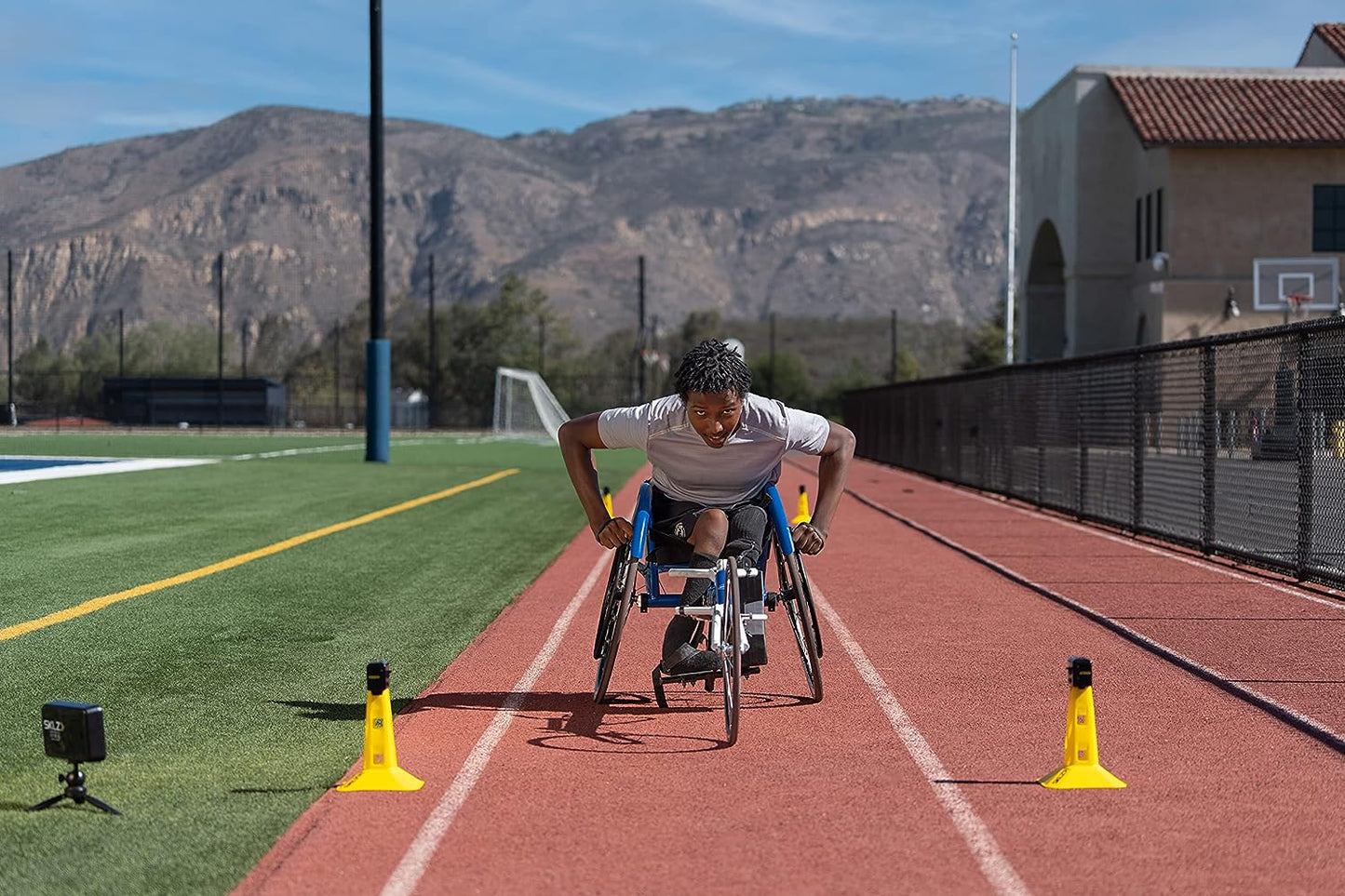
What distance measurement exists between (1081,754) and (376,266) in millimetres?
31020

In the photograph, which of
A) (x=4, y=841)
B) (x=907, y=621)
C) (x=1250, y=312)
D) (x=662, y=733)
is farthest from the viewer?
(x=1250, y=312)

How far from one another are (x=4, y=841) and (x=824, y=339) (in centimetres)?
16227

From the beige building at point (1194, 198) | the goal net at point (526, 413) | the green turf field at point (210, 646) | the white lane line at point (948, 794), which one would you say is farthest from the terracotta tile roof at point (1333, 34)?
the white lane line at point (948, 794)

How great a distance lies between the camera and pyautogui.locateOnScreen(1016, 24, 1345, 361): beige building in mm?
44812

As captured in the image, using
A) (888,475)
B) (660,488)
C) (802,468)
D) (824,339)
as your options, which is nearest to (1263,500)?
(660,488)

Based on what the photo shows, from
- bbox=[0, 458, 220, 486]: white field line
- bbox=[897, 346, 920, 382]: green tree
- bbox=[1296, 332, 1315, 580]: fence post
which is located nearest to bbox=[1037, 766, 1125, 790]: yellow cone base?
bbox=[1296, 332, 1315, 580]: fence post

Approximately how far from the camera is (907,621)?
11625mm

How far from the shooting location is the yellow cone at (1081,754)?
21.4 ft

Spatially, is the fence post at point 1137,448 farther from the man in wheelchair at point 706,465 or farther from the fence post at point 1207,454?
the man in wheelchair at point 706,465

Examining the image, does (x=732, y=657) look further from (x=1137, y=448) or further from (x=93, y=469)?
(x=93, y=469)

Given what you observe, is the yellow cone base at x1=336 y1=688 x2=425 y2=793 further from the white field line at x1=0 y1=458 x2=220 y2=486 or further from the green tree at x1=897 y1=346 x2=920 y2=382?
the green tree at x1=897 y1=346 x2=920 y2=382

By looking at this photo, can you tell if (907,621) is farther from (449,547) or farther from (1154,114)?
(1154,114)

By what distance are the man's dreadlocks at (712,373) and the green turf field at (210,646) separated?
2.14 metres

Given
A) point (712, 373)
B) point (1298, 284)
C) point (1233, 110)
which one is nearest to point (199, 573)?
point (712, 373)
